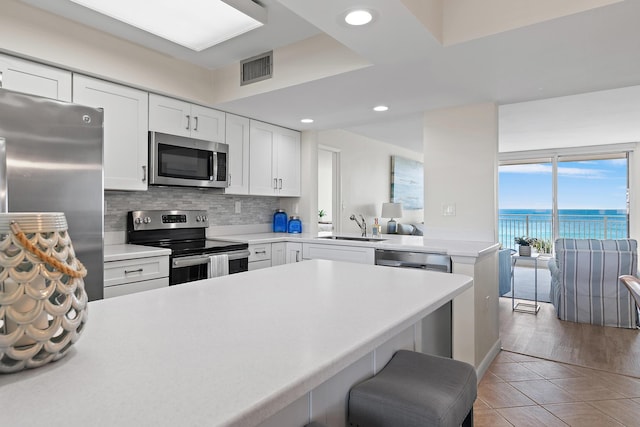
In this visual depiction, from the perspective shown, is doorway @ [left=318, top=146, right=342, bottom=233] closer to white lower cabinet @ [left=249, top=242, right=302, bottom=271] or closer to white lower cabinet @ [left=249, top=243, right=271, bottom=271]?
white lower cabinet @ [left=249, top=242, right=302, bottom=271]

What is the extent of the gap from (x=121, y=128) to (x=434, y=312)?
95.5 inches

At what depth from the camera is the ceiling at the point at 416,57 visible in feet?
6.13

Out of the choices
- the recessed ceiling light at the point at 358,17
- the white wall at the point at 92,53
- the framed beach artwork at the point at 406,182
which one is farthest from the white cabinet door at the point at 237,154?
the framed beach artwork at the point at 406,182

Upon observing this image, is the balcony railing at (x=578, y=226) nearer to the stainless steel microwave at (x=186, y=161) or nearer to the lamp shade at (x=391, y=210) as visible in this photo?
the lamp shade at (x=391, y=210)

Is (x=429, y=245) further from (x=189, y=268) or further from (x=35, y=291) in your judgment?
(x=35, y=291)

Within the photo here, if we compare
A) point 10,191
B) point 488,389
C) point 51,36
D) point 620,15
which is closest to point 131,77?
point 51,36

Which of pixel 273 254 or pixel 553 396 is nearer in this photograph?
→ pixel 553 396

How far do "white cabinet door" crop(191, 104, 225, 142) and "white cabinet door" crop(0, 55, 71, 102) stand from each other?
0.97m

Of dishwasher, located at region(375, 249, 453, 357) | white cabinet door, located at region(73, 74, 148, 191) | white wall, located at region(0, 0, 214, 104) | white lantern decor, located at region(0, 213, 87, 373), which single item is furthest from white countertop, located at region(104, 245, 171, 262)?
white lantern decor, located at region(0, 213, 87, 373)

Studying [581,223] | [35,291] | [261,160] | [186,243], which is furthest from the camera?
[581,223]

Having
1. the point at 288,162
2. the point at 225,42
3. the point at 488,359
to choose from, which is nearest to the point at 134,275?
the point at 225,42

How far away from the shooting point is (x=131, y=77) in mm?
2717

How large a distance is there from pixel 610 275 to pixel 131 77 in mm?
4722

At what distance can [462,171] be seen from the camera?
3307 millimetres
